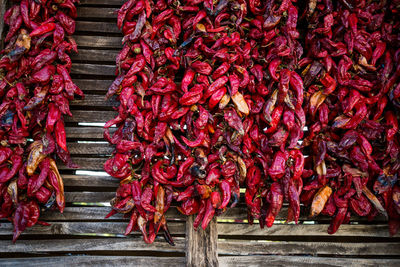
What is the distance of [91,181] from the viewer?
2395 mm

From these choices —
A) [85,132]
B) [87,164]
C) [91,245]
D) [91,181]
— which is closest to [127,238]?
[91,245]

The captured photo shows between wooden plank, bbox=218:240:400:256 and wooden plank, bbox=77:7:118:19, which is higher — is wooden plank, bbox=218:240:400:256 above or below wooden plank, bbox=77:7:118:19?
below

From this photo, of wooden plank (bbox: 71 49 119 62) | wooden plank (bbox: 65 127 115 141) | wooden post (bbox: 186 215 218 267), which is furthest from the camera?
wooden plank (bbox: 71 49 119 62)

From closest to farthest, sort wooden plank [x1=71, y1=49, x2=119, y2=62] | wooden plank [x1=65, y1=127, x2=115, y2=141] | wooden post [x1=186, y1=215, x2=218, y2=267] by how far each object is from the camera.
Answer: wooden post [x1=186, y1=215, x2=218, y2=267]
wooden plank [x1=65, y1=127, x2=115, y2=141]
wooden plank [x1=71, y1=49, x2=119, y2=62]

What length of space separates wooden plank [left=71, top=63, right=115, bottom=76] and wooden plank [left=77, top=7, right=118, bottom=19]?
18.3 inches

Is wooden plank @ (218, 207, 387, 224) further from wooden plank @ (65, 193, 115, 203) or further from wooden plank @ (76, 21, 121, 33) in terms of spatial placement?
wooden plank @ (76, 21, 121, 33)

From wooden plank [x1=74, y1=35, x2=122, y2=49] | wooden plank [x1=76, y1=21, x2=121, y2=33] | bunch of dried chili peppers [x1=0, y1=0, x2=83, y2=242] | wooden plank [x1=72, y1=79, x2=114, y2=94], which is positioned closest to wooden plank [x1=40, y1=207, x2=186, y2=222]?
bunch of dried chili peppers [x1=0, y1=0, x2=83, y2=242]

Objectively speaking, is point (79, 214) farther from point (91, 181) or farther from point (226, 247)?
point (226, 247)

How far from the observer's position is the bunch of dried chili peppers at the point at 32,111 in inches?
83.2

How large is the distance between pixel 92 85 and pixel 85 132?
16.0 inches

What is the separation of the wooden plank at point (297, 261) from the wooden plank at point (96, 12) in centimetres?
228

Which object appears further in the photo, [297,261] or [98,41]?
[98,41]

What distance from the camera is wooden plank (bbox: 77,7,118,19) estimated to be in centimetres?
261

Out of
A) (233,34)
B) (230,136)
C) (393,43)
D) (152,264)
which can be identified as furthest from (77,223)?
(393,43)
